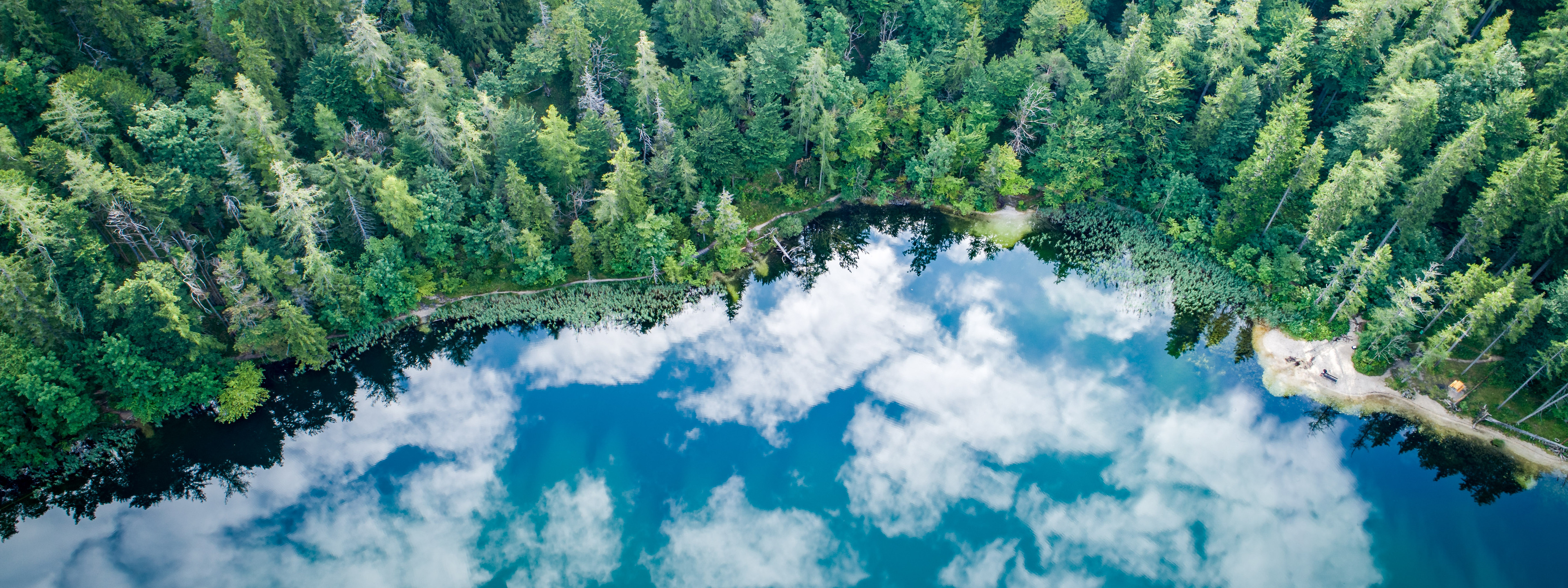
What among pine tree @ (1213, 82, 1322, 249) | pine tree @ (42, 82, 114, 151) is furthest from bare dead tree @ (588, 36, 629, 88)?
pine tree @ (1213, 82, 1322, 249)

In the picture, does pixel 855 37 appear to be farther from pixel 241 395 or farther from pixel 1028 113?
pixel 241 395

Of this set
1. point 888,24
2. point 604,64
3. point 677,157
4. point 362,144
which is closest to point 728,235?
point 677,157

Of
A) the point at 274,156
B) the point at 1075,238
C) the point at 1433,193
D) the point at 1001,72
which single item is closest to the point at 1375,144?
the point at 1433,193

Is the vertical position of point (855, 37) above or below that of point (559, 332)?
above

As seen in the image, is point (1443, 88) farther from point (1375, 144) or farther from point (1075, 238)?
point (1075, 238)

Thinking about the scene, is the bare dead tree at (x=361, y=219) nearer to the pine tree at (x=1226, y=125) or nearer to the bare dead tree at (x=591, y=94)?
the bare dead tree at (x=591, y=94)

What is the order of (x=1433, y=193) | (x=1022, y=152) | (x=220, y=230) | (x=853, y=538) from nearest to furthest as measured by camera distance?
(x=853, y=538)
(x=1433, y=193)
(x=220, y=230)
(x=1022, y=152)
